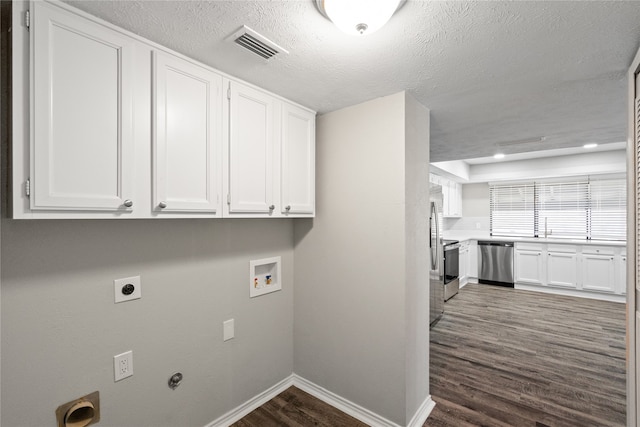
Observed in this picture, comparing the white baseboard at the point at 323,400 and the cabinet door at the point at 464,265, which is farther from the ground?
the cabinet door at the point at 464,265

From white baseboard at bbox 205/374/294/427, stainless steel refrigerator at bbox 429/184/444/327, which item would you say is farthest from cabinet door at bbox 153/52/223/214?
stainless steel refrigerator at bbox 429/184/444/327

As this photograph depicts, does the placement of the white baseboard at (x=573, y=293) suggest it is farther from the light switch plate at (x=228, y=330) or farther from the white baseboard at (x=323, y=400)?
the light switch plate at (x=228, y=330)

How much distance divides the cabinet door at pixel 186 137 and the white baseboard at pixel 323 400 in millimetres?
1514

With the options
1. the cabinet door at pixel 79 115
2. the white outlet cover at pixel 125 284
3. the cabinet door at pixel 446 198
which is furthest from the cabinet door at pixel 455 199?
the cabinet door at pixel 79 115

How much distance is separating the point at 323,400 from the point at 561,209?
601 centimetres

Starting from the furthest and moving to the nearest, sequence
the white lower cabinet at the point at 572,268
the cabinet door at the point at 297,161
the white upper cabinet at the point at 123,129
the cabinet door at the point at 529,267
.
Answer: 1. the cabinet door at the point at 529,267
2. the white lower cabinet at the point at 572,268
3. the cabinet door at the point at 297,161
4. the white upper cabinet at the point at 123,129

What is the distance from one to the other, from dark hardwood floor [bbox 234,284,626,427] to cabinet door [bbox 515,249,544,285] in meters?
1.02

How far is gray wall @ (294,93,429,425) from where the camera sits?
78.5 inches

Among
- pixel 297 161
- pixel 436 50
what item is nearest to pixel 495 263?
pixel 297 161

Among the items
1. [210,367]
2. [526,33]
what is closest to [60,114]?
[210,367]

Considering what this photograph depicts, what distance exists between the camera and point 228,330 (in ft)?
6.79

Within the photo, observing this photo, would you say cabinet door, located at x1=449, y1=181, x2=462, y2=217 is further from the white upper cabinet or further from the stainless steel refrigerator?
the white upper cabinet

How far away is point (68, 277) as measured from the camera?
1.41 m

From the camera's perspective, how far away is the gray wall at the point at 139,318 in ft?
4.28
